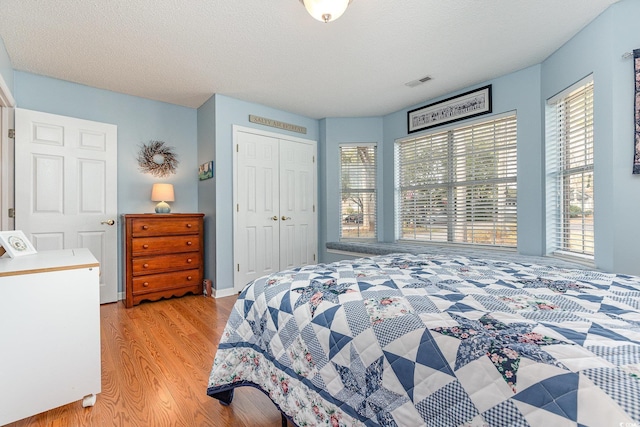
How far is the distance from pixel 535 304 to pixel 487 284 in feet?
0.94

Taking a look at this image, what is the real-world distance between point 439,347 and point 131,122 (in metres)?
4.10

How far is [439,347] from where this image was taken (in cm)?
80

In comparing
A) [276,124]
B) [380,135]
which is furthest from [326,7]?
[380,135]

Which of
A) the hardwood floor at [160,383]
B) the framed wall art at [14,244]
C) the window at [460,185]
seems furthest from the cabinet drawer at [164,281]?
the window at [460,185]

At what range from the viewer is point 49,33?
235 cm

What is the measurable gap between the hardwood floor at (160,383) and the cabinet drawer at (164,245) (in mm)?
710

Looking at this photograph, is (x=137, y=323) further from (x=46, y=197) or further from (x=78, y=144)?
(x=78, y=144)

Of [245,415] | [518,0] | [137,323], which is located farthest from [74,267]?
[518,0]

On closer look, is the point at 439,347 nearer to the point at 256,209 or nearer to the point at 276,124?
the point at 256,209

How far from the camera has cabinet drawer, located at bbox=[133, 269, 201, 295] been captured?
3.25 m

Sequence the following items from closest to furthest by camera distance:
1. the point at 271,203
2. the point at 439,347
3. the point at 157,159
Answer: the point at 439,347
the point at 157,159
the point at 271,203

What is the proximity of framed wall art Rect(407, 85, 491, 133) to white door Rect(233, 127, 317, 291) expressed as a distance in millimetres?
1508

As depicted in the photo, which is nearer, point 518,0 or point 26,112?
point 518,0

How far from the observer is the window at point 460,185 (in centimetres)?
322
